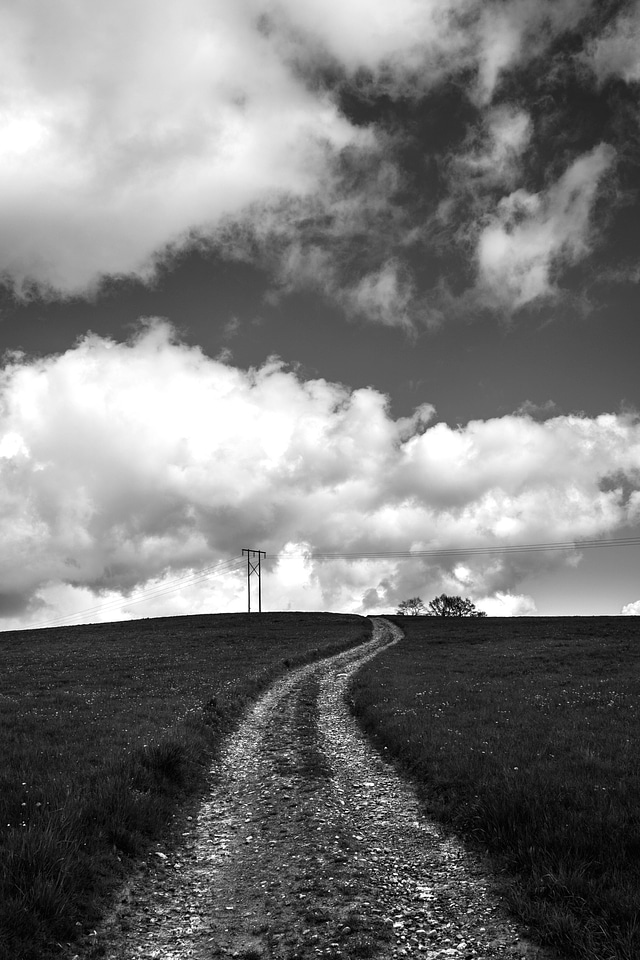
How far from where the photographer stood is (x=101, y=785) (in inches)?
423

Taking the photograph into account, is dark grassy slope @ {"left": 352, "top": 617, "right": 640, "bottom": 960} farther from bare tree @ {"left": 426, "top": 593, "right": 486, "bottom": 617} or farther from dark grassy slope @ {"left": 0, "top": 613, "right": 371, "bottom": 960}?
bare tree @ {"left": 426, "top": 593, "right": 486, "bottom": 617}

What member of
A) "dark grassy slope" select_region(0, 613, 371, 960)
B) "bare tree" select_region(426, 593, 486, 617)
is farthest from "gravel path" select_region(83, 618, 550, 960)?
"bare tree" select_region(426, 593, 486, 617)

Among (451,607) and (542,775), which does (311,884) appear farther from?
(451,607)

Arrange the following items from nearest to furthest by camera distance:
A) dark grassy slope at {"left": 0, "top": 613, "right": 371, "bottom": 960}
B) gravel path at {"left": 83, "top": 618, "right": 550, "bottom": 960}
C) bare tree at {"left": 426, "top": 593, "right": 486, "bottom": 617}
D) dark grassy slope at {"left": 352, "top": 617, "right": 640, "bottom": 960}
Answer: gravel path at {"left": 83, "top": 618, "right": 550, "bottom": 960}, dark grassy slope at {"left": 352, "top": 617, "right": 640, "bottom": 960}, dark grassy slope at {"left": 0, "top": 613, "right": 371, "bottom": 960}, bare tree at {"left": 426, "top": 593, "right": 486, "bottom": 617}

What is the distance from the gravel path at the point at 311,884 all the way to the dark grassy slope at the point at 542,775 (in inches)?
26.2

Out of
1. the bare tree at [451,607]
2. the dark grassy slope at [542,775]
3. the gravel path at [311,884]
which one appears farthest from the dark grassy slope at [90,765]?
the bare tree at [451,607]

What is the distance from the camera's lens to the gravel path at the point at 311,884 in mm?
6469

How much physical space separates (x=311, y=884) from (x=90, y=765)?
23.2ft

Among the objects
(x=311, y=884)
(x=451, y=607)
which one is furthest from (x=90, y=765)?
(x=451, y=607)

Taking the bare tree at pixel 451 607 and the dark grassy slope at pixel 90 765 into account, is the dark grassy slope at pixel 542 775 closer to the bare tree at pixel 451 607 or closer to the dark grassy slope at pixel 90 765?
the dark grassy slope at pixel 90 765

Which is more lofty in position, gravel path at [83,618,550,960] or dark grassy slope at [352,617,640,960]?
dark grassy slope at [352,617,640,960]

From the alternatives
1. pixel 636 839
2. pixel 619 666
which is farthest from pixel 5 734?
pixel 619 666

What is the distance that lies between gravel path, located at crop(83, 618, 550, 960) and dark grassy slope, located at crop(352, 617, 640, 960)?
0.66 meters

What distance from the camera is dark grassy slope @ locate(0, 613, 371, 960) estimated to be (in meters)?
7.05
